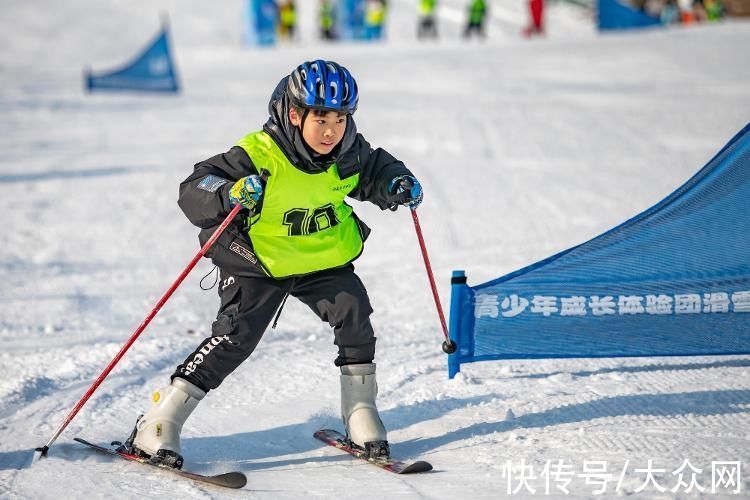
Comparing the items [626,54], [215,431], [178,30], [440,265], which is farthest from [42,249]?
[178,30]

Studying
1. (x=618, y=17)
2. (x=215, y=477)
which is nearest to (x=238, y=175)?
(x=215, y=477)

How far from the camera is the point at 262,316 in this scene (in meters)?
4.04

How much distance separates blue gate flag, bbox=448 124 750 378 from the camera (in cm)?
434

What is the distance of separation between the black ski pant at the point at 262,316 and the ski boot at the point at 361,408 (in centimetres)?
6

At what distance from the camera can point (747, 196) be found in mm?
4312

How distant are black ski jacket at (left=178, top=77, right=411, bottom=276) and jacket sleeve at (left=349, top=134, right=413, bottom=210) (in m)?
0.07

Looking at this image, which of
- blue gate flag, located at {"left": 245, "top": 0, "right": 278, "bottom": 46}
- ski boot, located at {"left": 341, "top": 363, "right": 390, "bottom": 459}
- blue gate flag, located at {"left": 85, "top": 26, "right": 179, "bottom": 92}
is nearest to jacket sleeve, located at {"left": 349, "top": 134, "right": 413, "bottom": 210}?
ski boot, located at {"left": 341, "top": 363, "right": 390, "bottom": 459}

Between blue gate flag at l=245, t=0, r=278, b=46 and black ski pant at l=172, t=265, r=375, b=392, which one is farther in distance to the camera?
blue gate flag at l=245, t=0, r=278, b=46

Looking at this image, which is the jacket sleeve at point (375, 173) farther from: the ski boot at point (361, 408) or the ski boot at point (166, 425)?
the ski boot at point (166, 425)

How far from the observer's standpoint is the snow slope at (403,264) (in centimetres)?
403

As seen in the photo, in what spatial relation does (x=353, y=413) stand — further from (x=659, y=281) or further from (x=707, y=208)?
(x=707, y=208)

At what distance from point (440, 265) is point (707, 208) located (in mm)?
→ 3766

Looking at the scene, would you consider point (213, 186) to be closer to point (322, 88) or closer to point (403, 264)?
point (322, 88)

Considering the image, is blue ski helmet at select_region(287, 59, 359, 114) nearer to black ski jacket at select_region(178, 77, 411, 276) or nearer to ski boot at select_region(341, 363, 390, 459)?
black ski jacket at select_region(178, 77, 411, 276)
